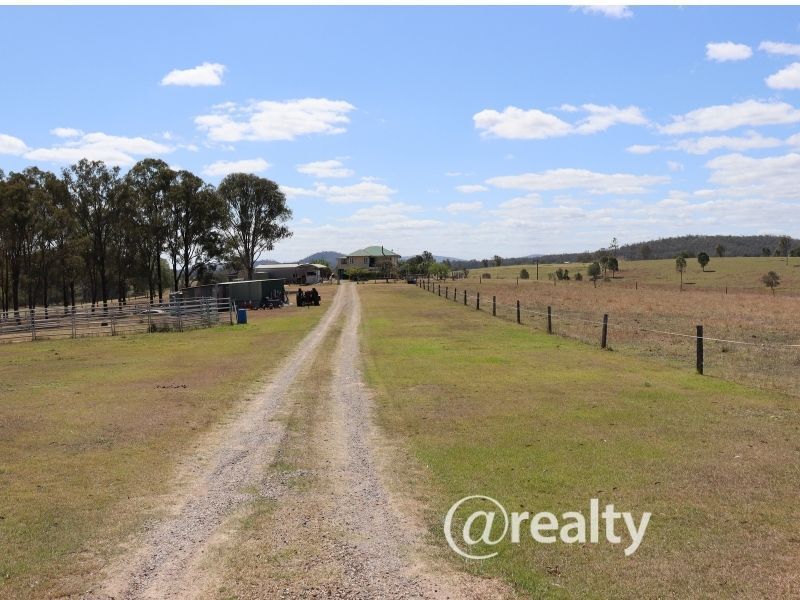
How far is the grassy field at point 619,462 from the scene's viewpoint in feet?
19.0

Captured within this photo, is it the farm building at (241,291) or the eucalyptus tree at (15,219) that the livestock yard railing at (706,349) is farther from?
the eucalyptus tree at (15,219)

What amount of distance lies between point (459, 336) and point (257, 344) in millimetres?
9523

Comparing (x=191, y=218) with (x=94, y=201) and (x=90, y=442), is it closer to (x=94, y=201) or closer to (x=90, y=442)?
(x=94, y=201)

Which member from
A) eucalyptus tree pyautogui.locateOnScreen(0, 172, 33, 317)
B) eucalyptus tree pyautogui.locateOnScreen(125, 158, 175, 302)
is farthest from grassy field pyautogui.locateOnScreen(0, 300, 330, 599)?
eucalyptus tree pyautogui.locateOnScreen(125, 158, 175, 302)

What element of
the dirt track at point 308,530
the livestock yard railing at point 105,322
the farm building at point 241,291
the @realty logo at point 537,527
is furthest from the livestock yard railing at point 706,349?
the farm building at point 241,291

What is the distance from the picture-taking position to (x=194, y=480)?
888cm

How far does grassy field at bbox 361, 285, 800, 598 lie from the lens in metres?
5.79

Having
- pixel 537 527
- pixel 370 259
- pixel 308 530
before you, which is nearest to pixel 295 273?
pixel 370 259

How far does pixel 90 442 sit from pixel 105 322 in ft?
105

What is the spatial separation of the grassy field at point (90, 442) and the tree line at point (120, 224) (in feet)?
114

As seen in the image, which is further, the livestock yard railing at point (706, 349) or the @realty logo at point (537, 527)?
the livestock yard railing at point (706, 349)

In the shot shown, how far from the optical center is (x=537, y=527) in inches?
270

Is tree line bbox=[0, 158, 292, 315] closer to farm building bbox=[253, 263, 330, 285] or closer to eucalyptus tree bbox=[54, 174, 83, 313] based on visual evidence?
eucalyptus tree bbox=[54, 174, 83, 313]

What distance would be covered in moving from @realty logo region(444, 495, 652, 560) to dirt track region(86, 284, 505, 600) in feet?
1.69
